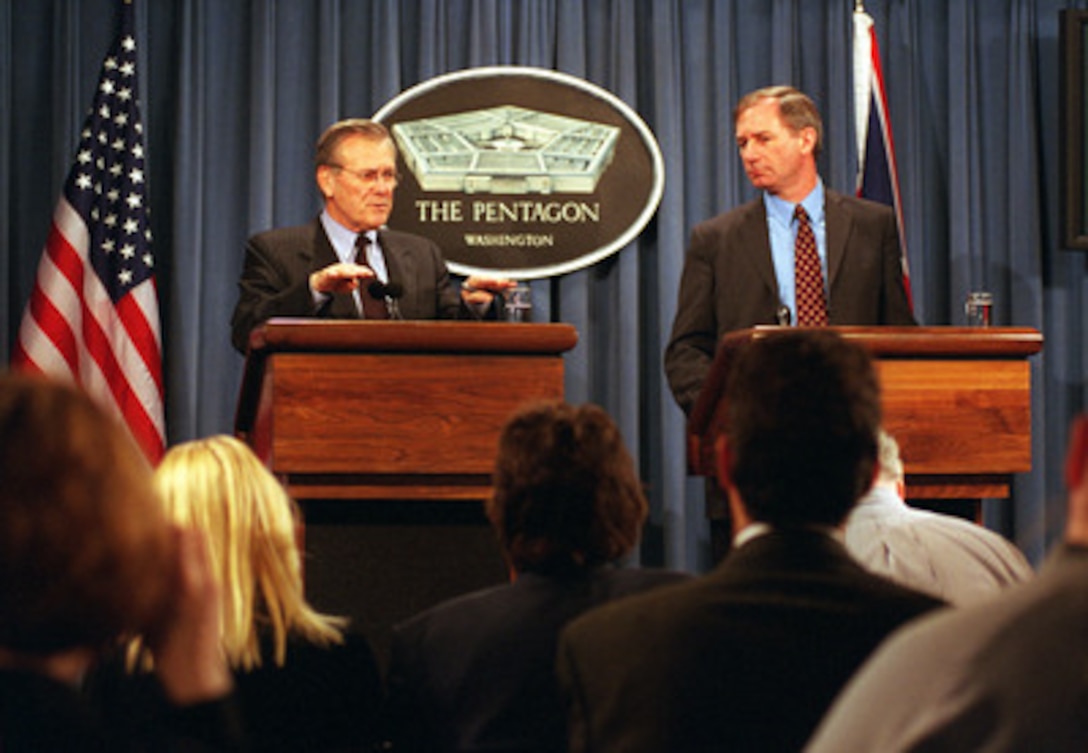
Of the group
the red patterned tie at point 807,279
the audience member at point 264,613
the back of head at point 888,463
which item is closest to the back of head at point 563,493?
the audience member at point 264,613

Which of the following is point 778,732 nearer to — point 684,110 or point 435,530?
point 435,530

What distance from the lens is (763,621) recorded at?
72.3 inches

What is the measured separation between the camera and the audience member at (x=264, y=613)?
2578 mm

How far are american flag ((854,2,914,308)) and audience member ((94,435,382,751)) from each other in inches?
160

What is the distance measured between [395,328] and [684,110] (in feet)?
10.9

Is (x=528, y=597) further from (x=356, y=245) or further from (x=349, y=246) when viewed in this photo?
(x=349, y=246)

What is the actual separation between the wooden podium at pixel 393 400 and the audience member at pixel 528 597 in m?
1.13

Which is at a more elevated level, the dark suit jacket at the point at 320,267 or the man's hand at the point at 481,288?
the dark suit jacket at the point at 320,267

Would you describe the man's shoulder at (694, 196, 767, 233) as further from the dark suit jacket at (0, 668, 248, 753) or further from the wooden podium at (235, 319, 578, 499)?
the dark suit jacket at (0, 668, 248, 753)

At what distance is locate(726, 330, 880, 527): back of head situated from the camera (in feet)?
6.55

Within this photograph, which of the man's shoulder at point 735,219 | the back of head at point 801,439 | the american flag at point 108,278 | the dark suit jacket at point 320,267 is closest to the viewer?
the back of head at point 801,439

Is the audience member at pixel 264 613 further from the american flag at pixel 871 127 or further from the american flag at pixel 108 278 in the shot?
the american flag at pixel 871 127

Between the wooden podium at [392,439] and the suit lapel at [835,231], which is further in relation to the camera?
the suit lapel at [835,231]

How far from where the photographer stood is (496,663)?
236 centimetres
